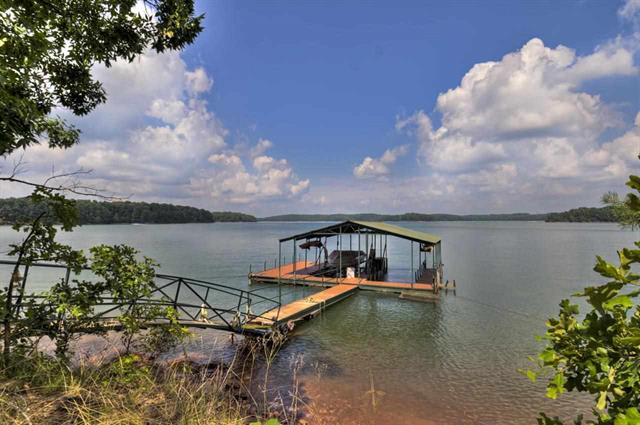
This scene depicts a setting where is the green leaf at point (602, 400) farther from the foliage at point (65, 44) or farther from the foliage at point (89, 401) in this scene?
the foliage at point (65, 44)

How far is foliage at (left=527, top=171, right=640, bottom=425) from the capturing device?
1551 mm

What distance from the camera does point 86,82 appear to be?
499cm

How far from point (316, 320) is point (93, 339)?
28.5 ft

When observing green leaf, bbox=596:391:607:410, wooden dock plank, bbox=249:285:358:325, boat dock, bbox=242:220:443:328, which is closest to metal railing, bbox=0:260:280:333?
wooden dock plank, bbox=249:285:358:325

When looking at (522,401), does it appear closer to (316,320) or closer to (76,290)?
(316,320)

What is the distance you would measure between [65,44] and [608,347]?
6.69 meters

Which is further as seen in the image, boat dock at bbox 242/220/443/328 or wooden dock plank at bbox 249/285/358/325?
boat dock at bbox 242/220/443/328

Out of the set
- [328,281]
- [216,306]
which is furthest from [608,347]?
[328,281]

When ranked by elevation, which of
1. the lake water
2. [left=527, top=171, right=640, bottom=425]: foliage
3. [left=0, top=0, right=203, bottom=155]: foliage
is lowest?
the lake water

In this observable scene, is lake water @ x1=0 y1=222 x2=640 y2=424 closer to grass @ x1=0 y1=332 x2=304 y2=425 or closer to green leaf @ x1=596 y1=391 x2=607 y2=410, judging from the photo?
grass @ x1=0 y1=332 x2=304 y2=425

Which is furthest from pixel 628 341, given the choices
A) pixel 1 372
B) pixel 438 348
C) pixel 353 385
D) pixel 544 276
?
pixel 544 276

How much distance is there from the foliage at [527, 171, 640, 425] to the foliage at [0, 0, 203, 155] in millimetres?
4458

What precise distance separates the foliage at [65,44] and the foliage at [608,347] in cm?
446

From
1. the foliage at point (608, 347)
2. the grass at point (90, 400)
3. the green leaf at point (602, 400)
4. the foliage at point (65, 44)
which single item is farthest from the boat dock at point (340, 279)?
the green leaf at point (602, 400)
